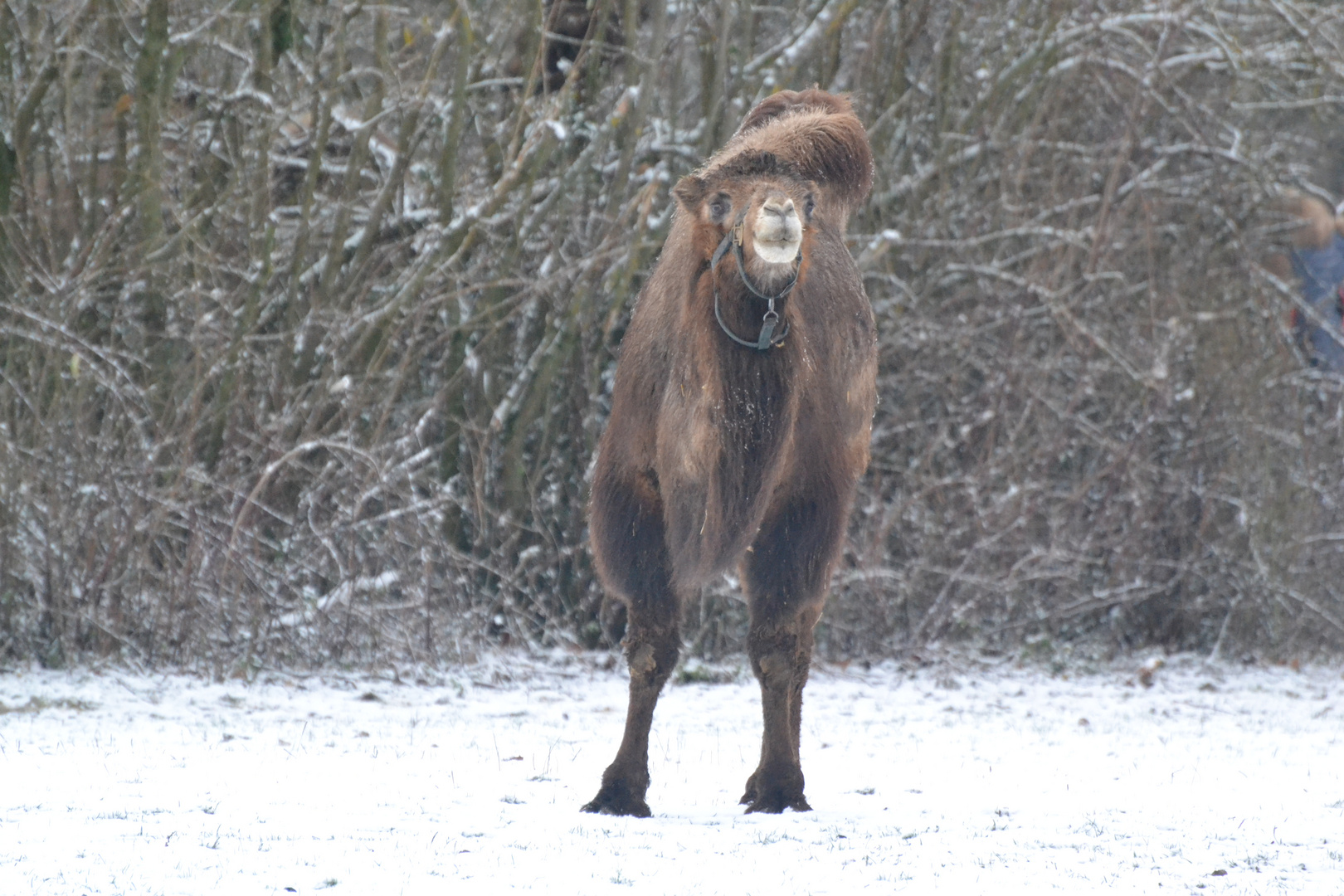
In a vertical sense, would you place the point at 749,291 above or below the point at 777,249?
below

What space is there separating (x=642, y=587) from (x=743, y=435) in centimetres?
66

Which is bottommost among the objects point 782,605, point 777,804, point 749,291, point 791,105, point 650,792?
point 650,792

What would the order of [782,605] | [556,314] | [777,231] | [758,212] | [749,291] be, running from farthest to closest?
1. [556,314]
2. [782,605]
3. [749,291]
4. [758,212]
5. [777,231]

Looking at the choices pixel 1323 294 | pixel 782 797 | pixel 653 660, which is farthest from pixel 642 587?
pixel 1323 294

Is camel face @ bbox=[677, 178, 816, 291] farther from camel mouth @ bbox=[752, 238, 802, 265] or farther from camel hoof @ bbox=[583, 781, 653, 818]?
camel hoof @ bbox=[583, 781, 653, 818]

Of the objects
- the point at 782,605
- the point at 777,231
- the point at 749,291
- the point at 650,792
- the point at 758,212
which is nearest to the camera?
the point at 777,231

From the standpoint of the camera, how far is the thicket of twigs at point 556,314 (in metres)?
8.27

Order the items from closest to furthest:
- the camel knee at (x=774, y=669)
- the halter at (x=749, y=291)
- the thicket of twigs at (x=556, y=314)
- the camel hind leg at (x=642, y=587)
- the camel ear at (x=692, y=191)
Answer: the halter at (x=749, y=291) → the camel ear at (x=692, y=191) → the camel hind leg at (x=642, y=587) → the camel knee at (x=774, y=669) → the thicket of twigs at (x=556, y=314)

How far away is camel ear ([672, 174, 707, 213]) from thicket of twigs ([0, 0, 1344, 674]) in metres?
3.65

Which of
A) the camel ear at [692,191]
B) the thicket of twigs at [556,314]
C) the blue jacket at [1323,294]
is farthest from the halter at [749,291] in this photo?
the blue jacket at [1323,294]

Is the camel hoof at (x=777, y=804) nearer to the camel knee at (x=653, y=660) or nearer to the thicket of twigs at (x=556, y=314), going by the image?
the camel knee at (x=653, y=660)

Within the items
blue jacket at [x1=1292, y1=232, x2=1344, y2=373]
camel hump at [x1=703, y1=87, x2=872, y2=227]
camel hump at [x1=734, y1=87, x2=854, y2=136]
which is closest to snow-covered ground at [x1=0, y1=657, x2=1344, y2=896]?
camel hump at [x1=703, y1=87, x2=872, y2=227]

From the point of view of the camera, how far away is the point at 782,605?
17.7 feet

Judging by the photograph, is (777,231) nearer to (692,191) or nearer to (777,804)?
(692,191)
